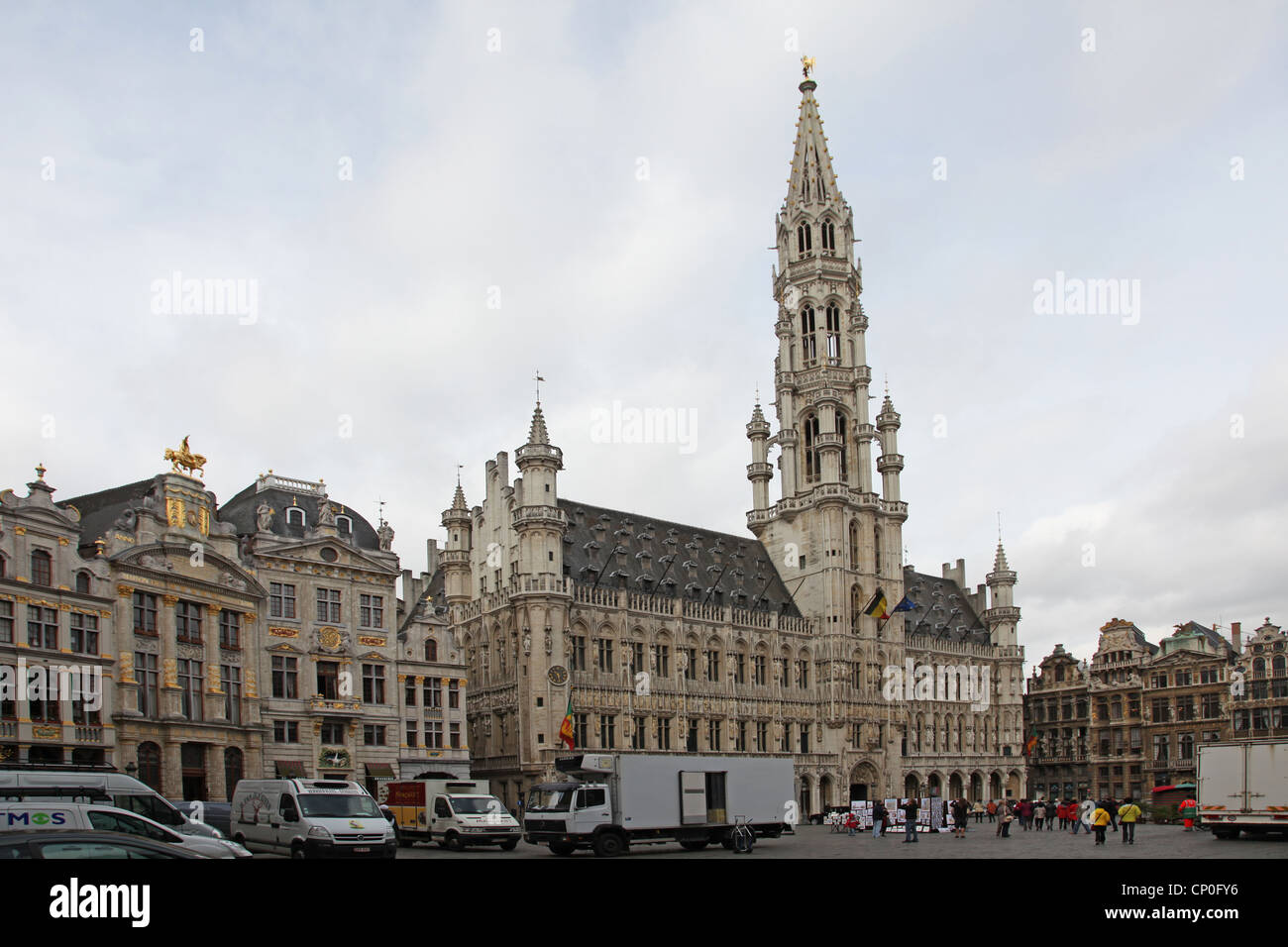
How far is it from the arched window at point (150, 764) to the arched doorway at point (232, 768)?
363cm

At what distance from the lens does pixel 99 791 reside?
32.9 m

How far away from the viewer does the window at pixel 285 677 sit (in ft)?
196

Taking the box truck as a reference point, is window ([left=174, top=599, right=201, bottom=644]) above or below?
above

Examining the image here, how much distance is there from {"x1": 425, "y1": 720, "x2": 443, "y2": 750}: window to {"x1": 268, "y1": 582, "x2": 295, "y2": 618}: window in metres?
10.3

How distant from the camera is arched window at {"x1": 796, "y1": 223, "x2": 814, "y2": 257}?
104 metres

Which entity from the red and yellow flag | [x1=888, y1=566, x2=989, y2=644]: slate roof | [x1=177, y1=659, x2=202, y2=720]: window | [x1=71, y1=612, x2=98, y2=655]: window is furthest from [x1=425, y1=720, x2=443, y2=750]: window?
[x1=888, y1=566, x2=989, y2=644]: slate roof

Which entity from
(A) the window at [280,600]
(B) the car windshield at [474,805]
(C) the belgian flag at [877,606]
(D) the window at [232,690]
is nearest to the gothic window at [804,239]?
(C) the belgian flag at [877,606]

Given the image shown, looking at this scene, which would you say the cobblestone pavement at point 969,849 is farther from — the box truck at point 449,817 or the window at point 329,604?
the window at point 329,604

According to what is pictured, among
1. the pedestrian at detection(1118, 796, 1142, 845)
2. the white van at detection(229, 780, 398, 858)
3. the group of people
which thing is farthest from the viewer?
the group of people

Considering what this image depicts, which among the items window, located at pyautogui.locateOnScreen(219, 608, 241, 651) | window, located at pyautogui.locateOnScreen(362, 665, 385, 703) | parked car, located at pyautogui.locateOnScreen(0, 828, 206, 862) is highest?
parked car, located at pyautogui.locateOnScreen(0, 828, 206, 862)

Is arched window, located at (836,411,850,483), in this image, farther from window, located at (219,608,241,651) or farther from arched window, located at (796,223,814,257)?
window, located at (219,608,241,651)

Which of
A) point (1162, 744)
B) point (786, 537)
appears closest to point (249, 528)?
point (786, 537)
